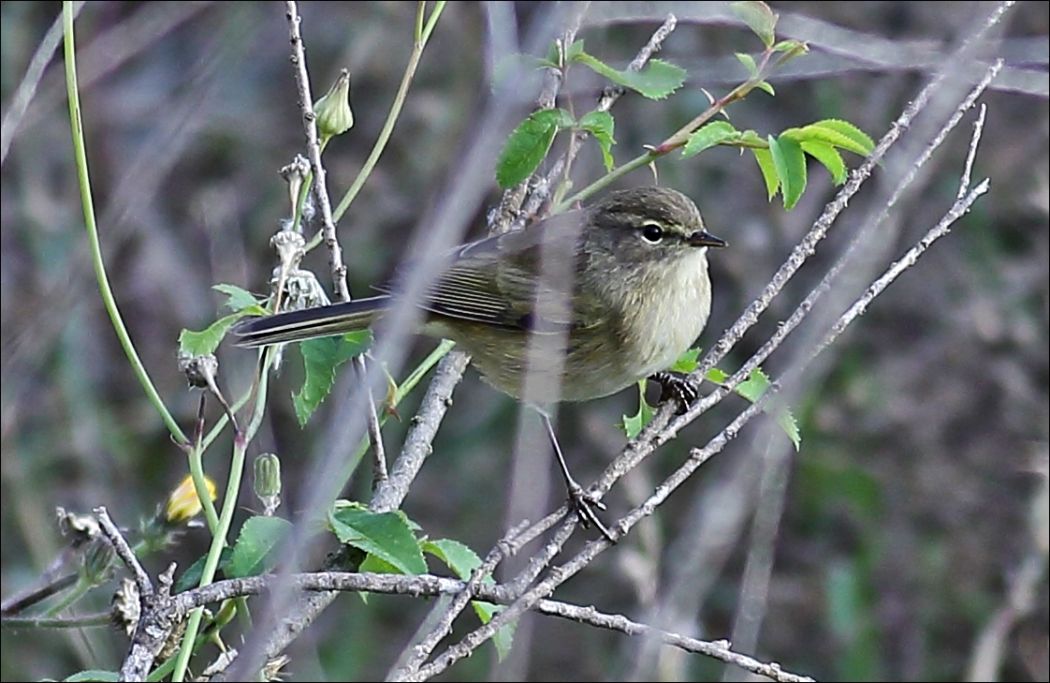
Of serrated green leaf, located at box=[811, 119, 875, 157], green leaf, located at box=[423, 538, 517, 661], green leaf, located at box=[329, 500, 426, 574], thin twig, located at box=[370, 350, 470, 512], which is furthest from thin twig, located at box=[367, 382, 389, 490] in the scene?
serrated green leaf, located at box=[811, 119, 875, 157]

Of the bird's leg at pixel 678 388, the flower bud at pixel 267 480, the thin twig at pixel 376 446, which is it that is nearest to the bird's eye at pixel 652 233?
the bird's leg at pixel 678 388

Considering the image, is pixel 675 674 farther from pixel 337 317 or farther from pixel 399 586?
pixel 399 586

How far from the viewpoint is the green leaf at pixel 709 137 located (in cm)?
230

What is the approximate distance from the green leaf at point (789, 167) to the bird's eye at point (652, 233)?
929mm

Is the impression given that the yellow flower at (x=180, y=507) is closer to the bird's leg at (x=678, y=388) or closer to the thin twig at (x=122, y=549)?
the thin twig at (x=122, y=549)

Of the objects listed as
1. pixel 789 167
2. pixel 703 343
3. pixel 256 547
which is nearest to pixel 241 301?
pixel 256 547

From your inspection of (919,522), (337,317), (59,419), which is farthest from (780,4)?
(337,317)

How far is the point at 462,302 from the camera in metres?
3.35

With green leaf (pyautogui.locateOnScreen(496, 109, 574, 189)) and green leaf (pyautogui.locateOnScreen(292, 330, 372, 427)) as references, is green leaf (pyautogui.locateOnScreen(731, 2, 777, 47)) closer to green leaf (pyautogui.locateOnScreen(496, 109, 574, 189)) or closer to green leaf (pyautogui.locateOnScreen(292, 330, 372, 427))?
green leaf (pyautogui.locateOnScreen(496, 109, 574, 189))

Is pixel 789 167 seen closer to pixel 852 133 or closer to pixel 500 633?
pixel 852 133

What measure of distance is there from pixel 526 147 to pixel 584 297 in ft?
3.37

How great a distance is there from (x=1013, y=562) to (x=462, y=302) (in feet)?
8.97

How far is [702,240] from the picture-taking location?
3303 millimetres

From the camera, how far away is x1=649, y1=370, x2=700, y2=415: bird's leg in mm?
2662
